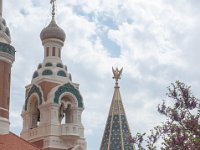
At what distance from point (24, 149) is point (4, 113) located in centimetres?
266

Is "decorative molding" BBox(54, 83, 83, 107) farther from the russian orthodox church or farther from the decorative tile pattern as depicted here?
the decorative tile pattern

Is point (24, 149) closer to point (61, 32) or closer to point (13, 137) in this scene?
point (13, 137)

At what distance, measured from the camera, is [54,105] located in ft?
85.3

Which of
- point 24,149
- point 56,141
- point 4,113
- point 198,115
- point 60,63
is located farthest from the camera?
point 60,63

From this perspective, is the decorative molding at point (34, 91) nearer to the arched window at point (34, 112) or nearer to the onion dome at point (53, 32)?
the arched window at point (34, 112)

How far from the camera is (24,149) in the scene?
70.0ft

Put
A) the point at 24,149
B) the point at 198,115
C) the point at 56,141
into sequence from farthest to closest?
the point at 56,141 → the point at 24,149 → the point at 198,115

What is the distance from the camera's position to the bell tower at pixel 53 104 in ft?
84.6

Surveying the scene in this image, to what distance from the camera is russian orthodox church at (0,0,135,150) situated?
79.7 feet

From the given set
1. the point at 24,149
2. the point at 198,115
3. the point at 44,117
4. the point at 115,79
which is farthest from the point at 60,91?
the point at 198,115

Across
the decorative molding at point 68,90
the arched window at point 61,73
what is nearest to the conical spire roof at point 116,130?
the decorative molding at point 68,90

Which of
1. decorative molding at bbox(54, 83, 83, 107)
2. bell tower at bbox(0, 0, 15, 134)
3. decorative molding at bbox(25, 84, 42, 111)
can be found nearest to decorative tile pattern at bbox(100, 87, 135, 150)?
decorative molding at bbox(54, 83, 83, 107)

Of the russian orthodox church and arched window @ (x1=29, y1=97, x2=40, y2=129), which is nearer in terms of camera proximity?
the russian orthodox church

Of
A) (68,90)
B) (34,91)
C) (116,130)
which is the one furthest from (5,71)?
(116,130)
